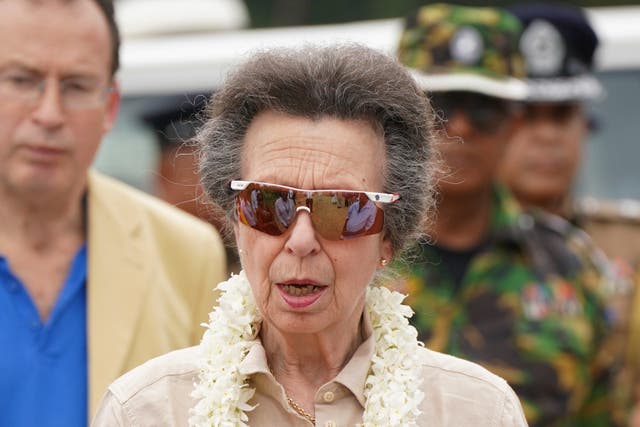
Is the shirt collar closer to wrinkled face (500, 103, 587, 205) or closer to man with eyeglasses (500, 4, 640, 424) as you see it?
man with eyeglasses (500, 4, 640, 424)

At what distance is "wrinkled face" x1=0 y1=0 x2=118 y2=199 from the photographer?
4816 mm

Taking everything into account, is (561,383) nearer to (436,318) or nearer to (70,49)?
(436,318)

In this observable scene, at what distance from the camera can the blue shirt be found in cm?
458

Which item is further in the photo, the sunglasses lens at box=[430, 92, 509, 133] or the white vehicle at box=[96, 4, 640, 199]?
the white vehicle at box=[96, 4, 640, 199]

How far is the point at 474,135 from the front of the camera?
590cm

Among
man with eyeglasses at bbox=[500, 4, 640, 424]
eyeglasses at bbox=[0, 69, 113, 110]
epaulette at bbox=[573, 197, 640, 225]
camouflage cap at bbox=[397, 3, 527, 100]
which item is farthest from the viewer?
epaulette at bbox=[573, 197, 640, 225]

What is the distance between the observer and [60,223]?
199 inches

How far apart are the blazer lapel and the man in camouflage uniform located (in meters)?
1.10

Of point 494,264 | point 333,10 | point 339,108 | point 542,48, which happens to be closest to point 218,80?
point 542,48

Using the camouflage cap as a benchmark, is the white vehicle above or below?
below

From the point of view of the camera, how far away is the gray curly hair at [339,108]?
3.53 metres

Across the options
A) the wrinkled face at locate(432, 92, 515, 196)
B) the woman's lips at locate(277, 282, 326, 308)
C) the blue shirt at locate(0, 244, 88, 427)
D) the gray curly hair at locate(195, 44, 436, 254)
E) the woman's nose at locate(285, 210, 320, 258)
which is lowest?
the blue shirt at locate(0, 244, 88, 427)

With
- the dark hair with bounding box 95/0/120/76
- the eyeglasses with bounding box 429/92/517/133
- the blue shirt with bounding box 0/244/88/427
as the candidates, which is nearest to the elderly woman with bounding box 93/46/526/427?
the blue shirt with bounding box 0/244/88/427

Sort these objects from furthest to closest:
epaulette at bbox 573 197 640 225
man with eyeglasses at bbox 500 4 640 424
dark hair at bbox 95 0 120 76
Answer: epaulette at bbox 573 197 640 225, man with eyeglasses at bbox 500 4 640 424, dark hair at bbox 95 0 120 76
